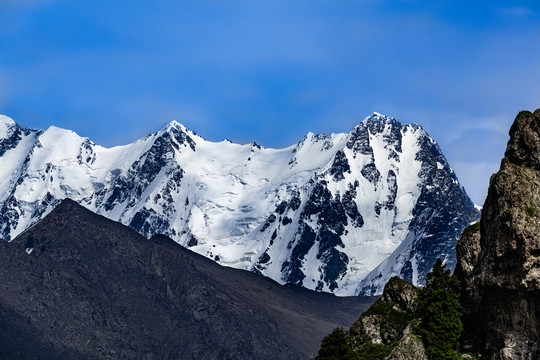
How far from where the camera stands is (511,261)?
110688 mm

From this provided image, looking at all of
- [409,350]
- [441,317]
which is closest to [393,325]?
[441,317]

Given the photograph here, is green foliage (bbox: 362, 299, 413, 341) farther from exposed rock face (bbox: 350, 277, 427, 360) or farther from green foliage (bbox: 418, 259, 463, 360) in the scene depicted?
green foliage (bbox: 418, 259, 463, 360)

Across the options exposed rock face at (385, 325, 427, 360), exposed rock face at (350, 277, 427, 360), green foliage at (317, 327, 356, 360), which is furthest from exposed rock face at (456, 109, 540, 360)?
green foliage at (317, 327, 356, 360)

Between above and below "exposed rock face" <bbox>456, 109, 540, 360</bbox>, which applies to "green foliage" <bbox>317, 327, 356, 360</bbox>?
below

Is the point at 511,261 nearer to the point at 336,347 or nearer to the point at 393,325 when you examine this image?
the point at 393,325

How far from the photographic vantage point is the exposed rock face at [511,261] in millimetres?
109125

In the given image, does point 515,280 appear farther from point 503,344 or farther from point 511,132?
point 511,132

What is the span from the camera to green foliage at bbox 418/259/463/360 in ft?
387

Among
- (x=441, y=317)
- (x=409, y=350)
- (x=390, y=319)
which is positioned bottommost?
(x=409, y=350)

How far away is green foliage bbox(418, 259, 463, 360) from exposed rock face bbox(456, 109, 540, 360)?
1.89 meters

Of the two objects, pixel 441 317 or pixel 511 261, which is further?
pixel 441 317

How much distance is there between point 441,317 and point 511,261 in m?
12.0

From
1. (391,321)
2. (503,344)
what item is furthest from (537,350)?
(391,321)

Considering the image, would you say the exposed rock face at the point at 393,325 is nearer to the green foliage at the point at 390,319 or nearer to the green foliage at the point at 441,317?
the green foliage at the point at 390,319
